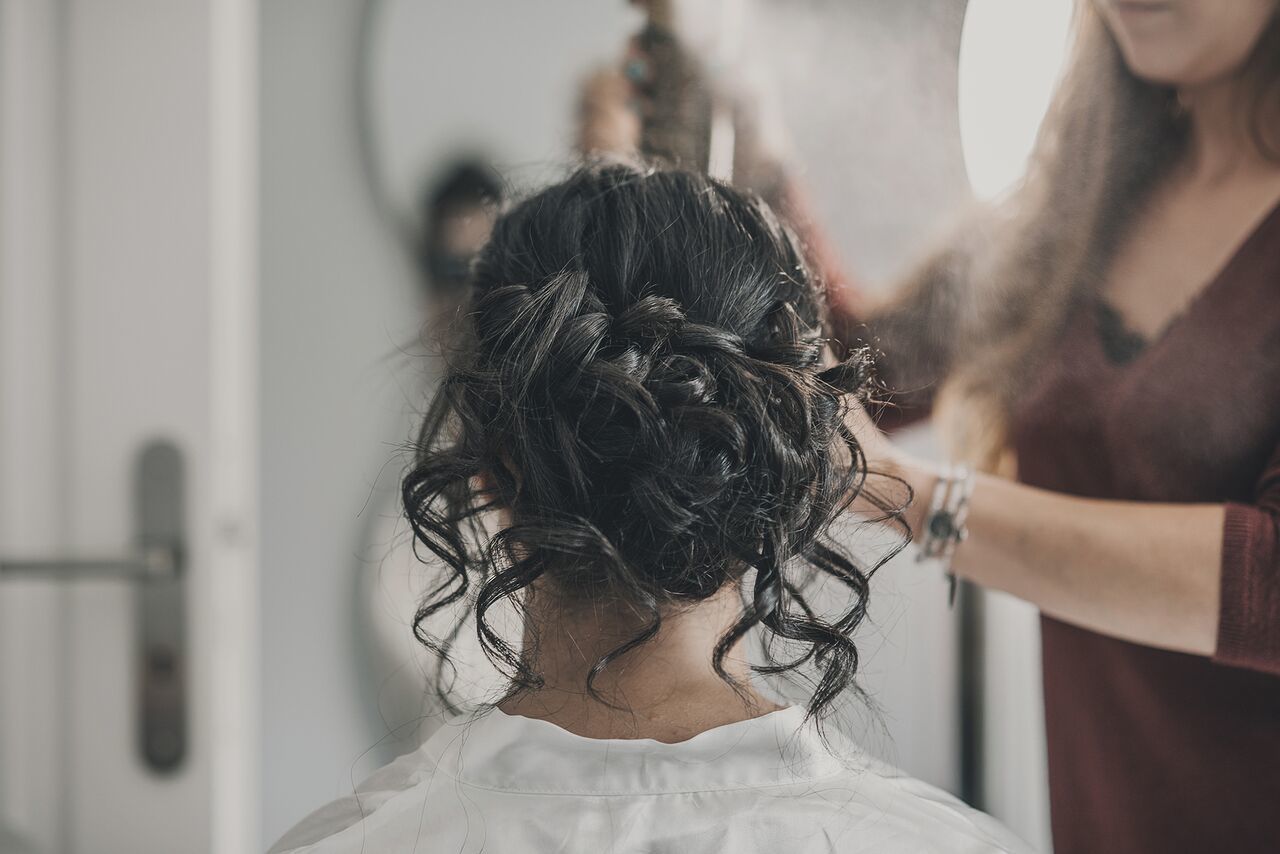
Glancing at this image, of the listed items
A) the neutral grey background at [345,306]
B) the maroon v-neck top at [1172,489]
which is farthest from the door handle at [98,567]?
the maroon v-neck top at [1172,489]

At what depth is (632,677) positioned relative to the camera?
589 millimetres

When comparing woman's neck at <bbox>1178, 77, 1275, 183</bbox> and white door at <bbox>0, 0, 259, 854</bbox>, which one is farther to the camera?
white door at <bbox>0, 0, 259, 854</bbox>

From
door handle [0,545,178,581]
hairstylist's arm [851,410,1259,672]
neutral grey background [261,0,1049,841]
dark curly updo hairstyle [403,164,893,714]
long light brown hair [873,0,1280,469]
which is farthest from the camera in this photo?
neutral grey background [261,0,1049,841]

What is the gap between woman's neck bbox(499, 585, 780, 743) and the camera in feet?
1.91

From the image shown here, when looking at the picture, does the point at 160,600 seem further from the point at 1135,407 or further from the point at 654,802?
the point at 1135,407

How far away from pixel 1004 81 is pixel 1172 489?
0.37m

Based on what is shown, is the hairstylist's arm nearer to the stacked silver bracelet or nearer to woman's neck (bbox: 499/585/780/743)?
the stacked silver bracelet

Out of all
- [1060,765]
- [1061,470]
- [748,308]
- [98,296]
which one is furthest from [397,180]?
[1060,765]

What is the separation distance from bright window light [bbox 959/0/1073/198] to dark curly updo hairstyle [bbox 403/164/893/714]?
0.32 m

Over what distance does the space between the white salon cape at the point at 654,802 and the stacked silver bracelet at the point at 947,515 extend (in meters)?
0.22

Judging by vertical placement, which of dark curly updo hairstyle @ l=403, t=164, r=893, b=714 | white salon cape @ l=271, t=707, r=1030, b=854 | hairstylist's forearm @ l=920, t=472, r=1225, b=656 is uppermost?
dark curly updo hairstyle @ l=403, t=164, r=893, b=714

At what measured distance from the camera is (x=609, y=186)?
61 cm

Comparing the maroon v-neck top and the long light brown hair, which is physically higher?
the long light brown hair

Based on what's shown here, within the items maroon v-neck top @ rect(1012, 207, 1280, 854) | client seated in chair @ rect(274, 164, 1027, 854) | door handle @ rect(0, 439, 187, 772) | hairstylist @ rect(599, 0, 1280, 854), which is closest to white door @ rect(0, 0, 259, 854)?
door handle @ rect(0, 439, 187, 772)
